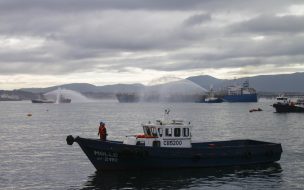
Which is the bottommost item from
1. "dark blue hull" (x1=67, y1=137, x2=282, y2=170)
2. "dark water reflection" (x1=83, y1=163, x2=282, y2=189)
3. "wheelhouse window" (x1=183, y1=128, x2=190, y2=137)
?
"dark water reflection" (x1=83, y1=163, x2=282, y2=189)

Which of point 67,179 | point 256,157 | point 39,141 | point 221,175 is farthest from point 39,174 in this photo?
point 39,141

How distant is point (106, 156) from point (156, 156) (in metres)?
4.04

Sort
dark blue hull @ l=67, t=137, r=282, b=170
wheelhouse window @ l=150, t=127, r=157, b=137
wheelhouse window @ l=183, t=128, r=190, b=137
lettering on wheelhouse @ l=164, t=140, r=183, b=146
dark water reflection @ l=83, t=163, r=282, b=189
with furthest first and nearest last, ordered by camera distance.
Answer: wheelhouse window @ l=183, t=128, r=190, b=137
wheelhouse window @ l=150, t=127, r=157, b=137
lettering on wheelhouse @ l=164, t=140, r=183, b=146
dark blue hull @ l=67, t=137, r=282, b=170
dark water reflection @ l=83, t=163, r=282, b=189

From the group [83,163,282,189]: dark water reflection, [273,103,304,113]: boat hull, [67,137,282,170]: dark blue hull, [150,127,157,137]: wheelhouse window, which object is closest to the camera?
[83,163,282,189]: dark water reflection

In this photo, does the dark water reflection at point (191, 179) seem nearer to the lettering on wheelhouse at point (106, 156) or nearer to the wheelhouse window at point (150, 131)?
the lettering on wheelhouse at point (106, 156)

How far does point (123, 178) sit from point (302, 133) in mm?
47740

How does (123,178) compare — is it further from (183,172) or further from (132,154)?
(183,172)

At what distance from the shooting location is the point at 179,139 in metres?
40.8

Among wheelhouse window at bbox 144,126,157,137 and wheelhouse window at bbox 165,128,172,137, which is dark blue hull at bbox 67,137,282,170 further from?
wheelhouse window at bbox 144,126,157,137

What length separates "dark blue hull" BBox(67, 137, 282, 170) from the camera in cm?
3869

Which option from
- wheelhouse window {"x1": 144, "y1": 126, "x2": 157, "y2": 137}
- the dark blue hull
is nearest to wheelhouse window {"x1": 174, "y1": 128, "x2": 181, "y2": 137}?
the dark blue hull

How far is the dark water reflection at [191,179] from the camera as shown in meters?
35.6

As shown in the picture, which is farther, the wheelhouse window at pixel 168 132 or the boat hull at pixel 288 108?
the boat hull at pixel 288 108

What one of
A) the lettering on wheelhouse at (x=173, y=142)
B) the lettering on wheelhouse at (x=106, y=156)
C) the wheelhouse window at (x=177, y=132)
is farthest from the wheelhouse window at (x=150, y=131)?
the lettering on wheelhouse at (x=106, y=156)
